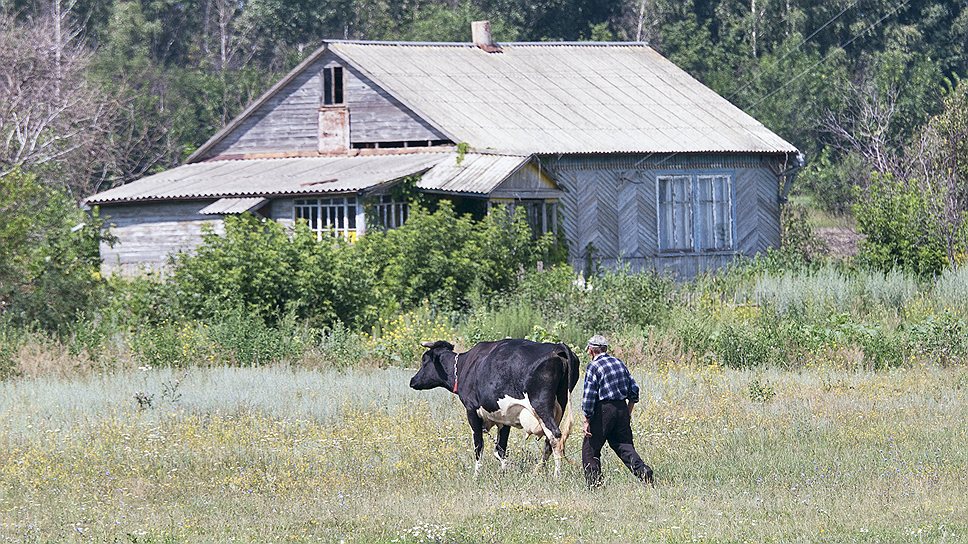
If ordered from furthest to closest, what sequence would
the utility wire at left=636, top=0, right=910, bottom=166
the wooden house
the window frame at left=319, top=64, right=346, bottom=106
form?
the utility wire at left=636, top=0, right=910, bottom=166 → the window frame at left=319, top=64, right=346, bottom=106 → the wooden house

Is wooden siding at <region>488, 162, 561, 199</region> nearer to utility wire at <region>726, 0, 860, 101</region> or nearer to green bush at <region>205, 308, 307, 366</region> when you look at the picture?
green bush at <region>205, 308, 307, 366</region>

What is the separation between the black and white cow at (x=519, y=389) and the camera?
41.4 feet

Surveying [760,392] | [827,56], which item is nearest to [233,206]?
[760,392]

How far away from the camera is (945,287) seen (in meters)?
24.4

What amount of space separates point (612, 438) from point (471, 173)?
1622cm

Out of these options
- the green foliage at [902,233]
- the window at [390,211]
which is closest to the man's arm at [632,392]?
the window at [390,211]

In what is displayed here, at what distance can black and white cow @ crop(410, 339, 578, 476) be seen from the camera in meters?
12.6

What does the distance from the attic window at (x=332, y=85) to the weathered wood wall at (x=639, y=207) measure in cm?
577

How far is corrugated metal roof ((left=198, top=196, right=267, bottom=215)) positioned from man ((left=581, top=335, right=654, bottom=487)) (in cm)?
1753

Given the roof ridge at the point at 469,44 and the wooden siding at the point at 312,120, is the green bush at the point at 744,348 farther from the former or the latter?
the roof ridge at the point at 469,44

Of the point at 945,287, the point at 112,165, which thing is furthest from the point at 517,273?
the point at 112,165

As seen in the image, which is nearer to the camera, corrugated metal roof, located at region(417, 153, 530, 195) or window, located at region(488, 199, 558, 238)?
corrugated metal roof, located at region(417, 153, 530, 195)

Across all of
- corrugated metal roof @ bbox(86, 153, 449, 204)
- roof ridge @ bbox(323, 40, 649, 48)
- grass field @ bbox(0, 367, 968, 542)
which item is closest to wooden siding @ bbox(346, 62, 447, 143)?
corrugated metal roof @ bbox(86, 153, 449, 204)

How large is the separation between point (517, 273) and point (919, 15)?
99.5ft
